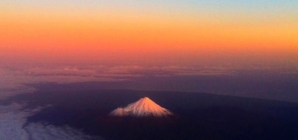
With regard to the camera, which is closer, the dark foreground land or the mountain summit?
the dark foreground land

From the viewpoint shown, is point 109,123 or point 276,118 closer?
point 109,123

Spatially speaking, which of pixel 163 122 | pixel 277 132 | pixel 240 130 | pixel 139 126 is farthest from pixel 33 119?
pixel 277 132

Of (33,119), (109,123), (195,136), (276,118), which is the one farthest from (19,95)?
(276,118)

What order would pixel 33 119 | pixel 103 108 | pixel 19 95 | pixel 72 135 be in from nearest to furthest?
pixel 72 135 < pixel 33 119 < pixel 103 108 < pixel 19 95

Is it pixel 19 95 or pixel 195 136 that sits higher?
pixel 19 95

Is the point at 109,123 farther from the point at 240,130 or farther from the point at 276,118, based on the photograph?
the point at 276,118

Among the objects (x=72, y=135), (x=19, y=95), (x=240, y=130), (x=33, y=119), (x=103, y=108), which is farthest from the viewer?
(x=19, y=95)

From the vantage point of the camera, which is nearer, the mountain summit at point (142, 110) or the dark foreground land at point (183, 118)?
the dark foreground land at point (183, 118)

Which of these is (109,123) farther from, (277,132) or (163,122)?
(277,132)
